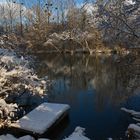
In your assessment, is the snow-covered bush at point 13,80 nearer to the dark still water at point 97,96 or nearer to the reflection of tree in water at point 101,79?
the dark still water at point 97,96

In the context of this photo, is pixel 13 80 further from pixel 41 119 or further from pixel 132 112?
pixel 132 112

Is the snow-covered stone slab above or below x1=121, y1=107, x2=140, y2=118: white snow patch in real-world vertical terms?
above

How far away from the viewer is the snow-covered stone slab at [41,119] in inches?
375

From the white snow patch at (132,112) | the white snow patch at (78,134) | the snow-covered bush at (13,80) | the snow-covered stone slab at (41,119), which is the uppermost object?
the snow-covered bush at (13,80)

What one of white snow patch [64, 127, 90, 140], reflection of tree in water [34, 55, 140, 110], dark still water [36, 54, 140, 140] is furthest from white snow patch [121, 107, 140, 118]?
white snow patch [64, 127, 90, 140]

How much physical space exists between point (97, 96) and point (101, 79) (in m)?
4.26

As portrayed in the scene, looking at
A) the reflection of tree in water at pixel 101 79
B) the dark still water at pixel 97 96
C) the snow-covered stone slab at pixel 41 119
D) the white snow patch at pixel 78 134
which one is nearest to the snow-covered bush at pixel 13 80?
the snow-covered stone slab at pixel 41 119

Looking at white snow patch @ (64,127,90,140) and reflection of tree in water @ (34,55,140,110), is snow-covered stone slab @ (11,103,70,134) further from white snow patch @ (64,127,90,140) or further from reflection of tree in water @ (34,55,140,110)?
reflection of tree in water @ (34,55,140,110)

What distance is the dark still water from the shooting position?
10320mm

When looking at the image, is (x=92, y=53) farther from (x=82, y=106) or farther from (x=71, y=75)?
(x=82, y=106)

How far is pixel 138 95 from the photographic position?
14.5m

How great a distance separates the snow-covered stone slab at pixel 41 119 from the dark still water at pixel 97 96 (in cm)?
44

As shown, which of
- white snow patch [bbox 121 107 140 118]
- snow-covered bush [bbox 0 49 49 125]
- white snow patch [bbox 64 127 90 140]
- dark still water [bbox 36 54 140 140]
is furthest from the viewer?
white snow patch [bbox 121 107 140 118]

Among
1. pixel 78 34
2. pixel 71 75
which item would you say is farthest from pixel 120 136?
pixel 78 34
